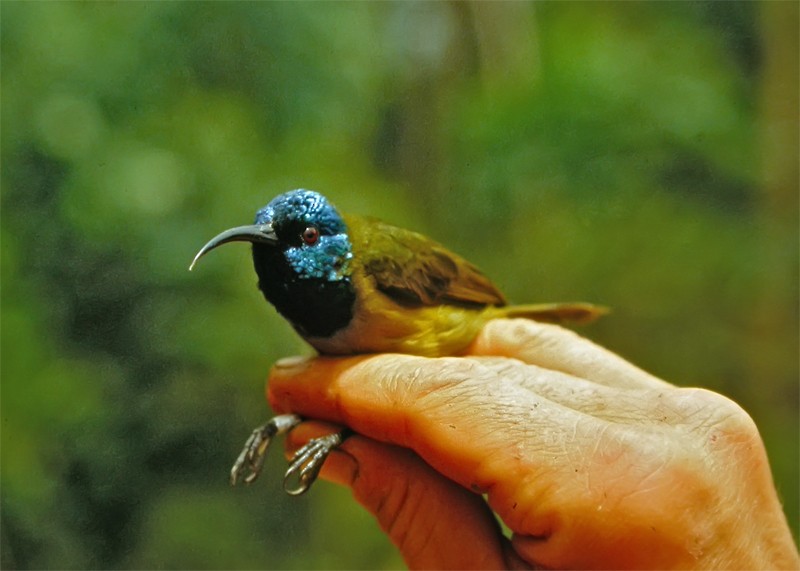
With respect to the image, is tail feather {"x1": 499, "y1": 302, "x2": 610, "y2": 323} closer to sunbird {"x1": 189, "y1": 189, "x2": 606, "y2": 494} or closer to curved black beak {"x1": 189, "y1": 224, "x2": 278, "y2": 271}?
sunbird {"x1": 189, "y1": 189, "x2": 606, "y2": 494}

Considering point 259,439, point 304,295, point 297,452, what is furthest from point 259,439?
point 304,295

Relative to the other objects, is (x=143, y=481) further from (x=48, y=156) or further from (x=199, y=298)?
(x=48, y=156)

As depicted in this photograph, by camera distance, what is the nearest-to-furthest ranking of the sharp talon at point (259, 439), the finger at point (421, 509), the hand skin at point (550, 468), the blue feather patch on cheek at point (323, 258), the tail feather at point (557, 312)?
the hand skin at point (550, 468), the finger at point (421, 509), the blue feather patch on cheek at point (323, 258), the sharp talon at point (259, 439), the tail feather at point (557, 312)

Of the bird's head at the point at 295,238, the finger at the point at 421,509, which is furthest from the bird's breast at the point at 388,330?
the finger at the point at 421,509

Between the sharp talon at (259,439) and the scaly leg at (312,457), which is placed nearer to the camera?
the scaly leg at (312,457)

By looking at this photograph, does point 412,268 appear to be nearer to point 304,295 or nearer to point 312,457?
point 304,295

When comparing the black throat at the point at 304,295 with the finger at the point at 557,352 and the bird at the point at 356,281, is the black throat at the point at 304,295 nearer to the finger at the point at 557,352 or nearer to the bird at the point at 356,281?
the bird at the point at 356,281

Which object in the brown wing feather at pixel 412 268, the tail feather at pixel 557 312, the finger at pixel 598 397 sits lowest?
the tail feather at pixel 557 312
